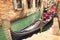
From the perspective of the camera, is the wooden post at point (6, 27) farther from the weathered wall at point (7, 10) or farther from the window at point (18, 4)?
the window at point (18, 4)

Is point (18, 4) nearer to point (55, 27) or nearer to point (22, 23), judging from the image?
point (22, 23)

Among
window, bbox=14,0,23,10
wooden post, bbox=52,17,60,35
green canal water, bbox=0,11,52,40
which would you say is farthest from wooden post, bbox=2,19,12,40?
wooden post, bbox=52,17,60,35

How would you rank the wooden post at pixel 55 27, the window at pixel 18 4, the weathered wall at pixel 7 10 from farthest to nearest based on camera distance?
1. the wooden post at pixel 55 27
2. the window at pixel 18 4
3. the weathered wall at pixel 7 10

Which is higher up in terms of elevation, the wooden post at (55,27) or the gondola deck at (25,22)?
the gondola deck at (25,22)

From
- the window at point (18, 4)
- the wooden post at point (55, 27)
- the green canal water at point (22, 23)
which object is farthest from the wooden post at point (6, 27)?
Answer: the wooden post at point (55, 27)

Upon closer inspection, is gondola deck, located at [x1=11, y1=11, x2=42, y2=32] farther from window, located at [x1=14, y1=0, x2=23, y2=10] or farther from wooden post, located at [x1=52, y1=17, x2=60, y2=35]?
wooden post, located at [x1=52, y1=17, x2=60, y2=35]

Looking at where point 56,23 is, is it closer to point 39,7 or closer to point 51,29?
point 51,29

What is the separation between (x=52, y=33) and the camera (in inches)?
95.0

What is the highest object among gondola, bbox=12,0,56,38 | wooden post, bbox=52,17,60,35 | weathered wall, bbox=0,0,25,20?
weathered wall, bbox=0,0,25,20

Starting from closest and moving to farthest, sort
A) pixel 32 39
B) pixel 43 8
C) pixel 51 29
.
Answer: pixel 32 39 < pixel 43 8 < pixel 51 29

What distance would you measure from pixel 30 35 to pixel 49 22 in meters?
0.48

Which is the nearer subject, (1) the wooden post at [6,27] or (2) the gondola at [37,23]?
(1) the wooden post at [6,27]

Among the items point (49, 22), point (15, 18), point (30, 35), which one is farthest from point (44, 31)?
point (15, 18)

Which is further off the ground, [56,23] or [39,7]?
[39,7]
